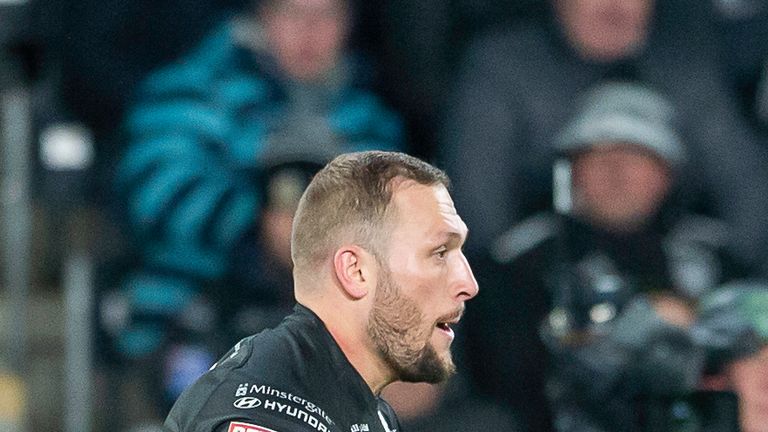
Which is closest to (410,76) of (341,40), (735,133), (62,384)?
(341,40)

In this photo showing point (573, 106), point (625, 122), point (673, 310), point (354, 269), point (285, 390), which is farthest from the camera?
point (573, 106)

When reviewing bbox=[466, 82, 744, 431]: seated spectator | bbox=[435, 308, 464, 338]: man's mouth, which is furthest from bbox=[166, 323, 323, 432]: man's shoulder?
→ bbox=[466, 82, 744, 431]: seated spectator

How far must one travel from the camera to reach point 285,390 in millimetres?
1980

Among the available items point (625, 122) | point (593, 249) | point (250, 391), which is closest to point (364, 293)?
point (250, 391)

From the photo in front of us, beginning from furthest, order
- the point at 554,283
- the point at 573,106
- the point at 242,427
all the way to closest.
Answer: the point at 573,106 < the point at 554,283 < the point at 242,427

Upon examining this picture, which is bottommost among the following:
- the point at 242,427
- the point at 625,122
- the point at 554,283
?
the point at 554,283

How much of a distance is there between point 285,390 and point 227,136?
128 inches

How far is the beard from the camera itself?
2.11 meters

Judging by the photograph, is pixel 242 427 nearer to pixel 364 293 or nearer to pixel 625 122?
pixel 364 293

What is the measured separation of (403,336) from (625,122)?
2.93m

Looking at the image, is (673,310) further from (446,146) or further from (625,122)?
(446,146)

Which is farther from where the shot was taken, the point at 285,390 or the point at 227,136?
the point at 227,136

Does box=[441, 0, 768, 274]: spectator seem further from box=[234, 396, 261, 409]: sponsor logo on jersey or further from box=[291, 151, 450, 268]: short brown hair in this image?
box=[234, 396, 261, 409]: sponsor logo on jersey

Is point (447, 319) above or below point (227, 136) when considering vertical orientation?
below
